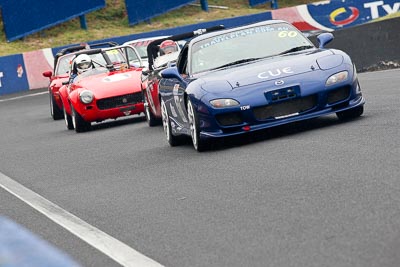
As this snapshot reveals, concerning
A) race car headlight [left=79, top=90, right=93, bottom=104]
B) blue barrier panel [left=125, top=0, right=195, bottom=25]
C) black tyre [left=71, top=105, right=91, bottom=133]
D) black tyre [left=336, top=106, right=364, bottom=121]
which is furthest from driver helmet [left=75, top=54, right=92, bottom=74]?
blue barrier panel [left=125, top=0, right=195, bottom=25]

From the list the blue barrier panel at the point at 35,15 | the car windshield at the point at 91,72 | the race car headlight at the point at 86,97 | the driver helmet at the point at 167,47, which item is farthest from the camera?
the blue barrier panel at the point at 35,15

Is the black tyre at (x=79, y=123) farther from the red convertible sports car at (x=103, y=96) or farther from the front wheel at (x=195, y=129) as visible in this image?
the front wheel at (x=195, y=129)

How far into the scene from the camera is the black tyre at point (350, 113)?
41.4 feet

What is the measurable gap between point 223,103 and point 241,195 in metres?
3.43

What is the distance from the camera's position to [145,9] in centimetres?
4934

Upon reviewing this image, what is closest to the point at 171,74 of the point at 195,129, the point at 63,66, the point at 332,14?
the point at 195,129

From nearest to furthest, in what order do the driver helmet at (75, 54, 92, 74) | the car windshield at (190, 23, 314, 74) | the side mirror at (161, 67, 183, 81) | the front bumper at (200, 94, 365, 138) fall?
the front bumper at (200, 94, 365, 138)
the car windshield at (190, 23, 314, 74)
the side mirror at (161, 67, 183, 81)
the driver helmet at (75, 54, 92, 74)

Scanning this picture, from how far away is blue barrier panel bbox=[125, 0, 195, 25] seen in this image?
49188mm

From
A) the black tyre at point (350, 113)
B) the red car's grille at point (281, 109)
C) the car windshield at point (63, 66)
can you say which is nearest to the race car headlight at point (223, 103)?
the red car's grille at point (281, 109)

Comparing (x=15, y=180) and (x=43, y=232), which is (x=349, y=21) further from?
(x=43, y=232)

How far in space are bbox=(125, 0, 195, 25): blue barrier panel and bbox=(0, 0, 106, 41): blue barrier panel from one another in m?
2.14

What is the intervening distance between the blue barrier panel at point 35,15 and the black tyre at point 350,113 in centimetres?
3260

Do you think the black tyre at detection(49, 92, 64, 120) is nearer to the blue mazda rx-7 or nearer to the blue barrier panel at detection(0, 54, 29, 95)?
the blue mazda rx-7

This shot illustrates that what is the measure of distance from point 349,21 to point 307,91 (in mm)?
33004
